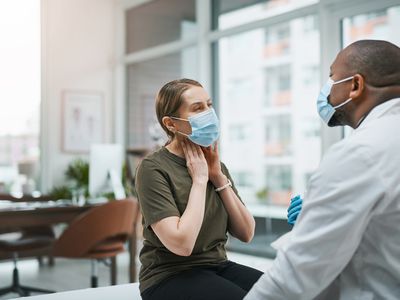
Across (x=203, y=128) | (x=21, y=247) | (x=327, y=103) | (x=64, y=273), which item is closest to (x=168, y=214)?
(x=203, y=128)

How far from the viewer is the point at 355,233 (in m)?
1.12

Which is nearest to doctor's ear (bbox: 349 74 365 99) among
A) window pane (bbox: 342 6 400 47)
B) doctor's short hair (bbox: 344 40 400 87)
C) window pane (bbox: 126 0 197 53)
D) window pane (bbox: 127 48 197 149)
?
doctor's short hair (bbox: 344 40 400 87)

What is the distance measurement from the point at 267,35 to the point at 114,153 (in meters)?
2.60

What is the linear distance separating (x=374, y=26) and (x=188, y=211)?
118 inches

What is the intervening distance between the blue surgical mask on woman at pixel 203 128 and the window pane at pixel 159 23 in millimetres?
4048

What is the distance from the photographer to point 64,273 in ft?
16.3

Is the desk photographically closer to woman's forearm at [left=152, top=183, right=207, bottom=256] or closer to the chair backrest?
the chair backrest

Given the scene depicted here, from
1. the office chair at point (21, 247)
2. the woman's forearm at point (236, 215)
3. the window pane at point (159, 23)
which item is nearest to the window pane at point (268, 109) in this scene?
the window pane at point (159, 23)

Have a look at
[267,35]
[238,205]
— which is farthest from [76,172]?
[238,205]

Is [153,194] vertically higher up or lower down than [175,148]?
lower down

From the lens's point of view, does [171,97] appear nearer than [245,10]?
Yes

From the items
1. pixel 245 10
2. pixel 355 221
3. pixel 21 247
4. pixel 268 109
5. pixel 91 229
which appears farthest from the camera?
pixel 268 109

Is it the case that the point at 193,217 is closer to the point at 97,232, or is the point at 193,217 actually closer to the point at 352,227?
the point at 352,227

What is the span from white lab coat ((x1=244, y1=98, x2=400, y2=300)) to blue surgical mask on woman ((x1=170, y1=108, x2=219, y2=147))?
67 cm
